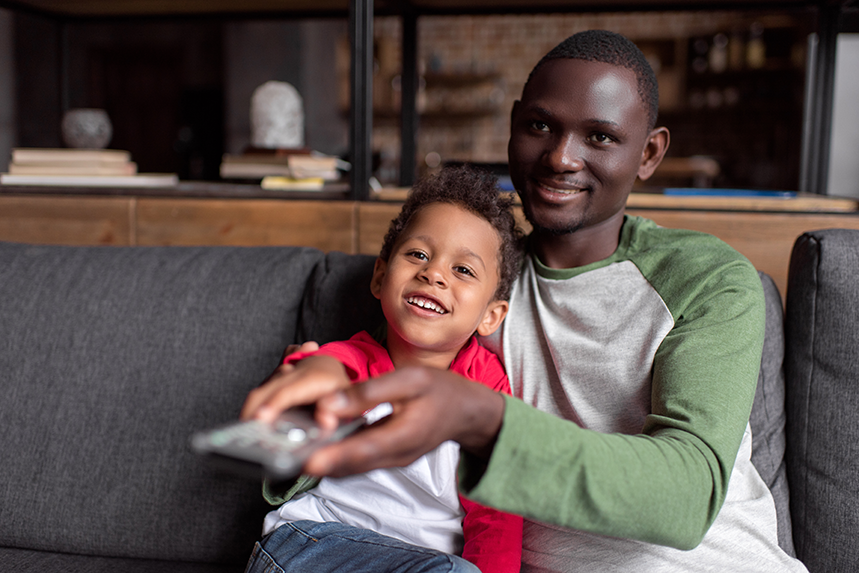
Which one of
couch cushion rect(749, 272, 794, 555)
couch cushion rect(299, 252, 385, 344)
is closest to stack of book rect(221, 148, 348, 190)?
couch cushion rect(299, 252, 385, 344)

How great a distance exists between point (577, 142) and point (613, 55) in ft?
0.48

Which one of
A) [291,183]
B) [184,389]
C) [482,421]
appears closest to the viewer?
[482,421]

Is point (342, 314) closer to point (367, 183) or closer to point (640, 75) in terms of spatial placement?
point (367, 183)

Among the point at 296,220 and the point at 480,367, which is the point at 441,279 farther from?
the point at 296,220

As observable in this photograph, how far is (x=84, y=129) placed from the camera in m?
1.91

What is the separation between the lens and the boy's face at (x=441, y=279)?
1.01 meters

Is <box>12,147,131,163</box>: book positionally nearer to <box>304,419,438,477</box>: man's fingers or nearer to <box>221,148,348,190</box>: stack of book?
<box>221,148,348,190</box>: stack of book

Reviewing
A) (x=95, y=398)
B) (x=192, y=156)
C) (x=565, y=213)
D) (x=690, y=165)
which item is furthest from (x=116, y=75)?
(x=565, y=213)

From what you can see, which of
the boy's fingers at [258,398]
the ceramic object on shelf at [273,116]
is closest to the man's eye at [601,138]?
the boy's fingers at [258,398]

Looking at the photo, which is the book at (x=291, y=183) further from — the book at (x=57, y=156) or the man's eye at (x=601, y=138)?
the man's eye at (x=601, y=138)

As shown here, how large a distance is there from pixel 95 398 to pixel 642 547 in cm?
103

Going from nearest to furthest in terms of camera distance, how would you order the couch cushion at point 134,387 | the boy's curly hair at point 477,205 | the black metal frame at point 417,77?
the boy's curly hair at point 477,205 < the couch cushion at point 134,387 < the black metal frame at point 417,77

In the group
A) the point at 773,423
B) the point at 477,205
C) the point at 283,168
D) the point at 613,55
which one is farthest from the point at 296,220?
the point at 773,423

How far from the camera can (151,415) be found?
4.18 feet
